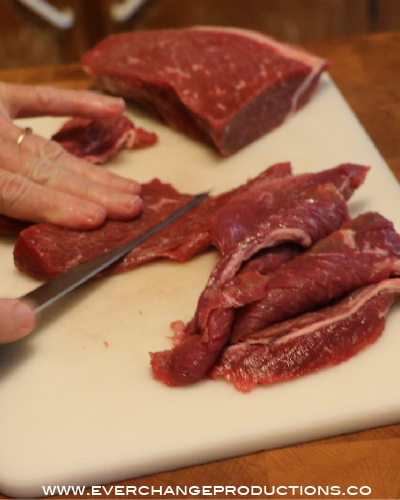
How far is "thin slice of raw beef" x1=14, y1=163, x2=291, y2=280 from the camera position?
2250 mm

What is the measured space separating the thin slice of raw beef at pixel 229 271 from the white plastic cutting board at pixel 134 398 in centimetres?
8

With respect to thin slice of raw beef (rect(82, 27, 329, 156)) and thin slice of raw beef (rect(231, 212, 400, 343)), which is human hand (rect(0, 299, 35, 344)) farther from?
thin slice of raw beef (rect(82, 27, 329, 156))

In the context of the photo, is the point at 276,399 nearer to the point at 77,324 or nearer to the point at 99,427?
the point at 99,427

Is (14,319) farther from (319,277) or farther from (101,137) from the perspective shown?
(101,137)

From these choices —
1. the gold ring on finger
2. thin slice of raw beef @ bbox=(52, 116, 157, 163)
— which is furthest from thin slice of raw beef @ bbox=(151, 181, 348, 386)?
the gold ring on finger

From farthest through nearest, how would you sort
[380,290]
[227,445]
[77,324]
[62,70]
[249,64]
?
1. [62,70]
2. [249,64]
3. [77,324]
4. [380,290]
5. [227,445]

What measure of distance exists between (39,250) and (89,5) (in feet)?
11.7

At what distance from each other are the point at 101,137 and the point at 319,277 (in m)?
1.59

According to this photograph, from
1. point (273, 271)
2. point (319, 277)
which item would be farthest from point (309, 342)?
point (273, 271)

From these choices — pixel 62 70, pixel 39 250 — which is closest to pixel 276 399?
pixel 39 250

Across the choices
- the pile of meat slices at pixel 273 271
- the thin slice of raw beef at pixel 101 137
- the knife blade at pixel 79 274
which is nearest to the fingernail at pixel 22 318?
the knife blade at pixel 79 274

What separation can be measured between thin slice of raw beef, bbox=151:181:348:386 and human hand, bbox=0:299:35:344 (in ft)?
1.46

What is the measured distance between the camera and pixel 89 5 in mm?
4973

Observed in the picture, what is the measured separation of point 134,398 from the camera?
187 centimetres
